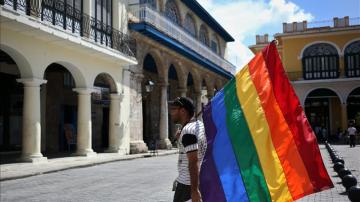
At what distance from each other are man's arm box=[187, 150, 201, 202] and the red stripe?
1.01 m

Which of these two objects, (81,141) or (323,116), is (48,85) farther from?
(323,116)

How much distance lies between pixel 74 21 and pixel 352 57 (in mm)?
26578

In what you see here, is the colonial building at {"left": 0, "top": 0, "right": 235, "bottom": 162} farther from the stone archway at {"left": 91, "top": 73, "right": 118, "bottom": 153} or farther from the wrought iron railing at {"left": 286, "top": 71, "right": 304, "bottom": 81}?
the wrought iron railing at {"left": 286, "top": 71, "right": 304, "bottom": 81}

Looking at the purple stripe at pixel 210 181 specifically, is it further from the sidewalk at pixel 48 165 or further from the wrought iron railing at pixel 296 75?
the wrought iron railing at pixel 296 75

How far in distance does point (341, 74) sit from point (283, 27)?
6487 mm

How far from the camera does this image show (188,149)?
12.2 feet

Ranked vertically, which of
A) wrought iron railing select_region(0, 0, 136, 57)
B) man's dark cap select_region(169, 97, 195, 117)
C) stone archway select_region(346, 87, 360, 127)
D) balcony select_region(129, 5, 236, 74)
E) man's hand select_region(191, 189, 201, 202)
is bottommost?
man's hand select_region(191, 189, 201, 202)

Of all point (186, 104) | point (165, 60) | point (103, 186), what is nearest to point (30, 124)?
point (103, 186)

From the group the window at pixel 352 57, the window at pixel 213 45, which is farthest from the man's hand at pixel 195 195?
the window at pixel 352 57

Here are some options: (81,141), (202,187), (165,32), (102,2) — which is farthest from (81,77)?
(202,187)

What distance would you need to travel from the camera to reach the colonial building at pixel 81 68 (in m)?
13.8

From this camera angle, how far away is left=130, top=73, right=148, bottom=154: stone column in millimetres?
20112

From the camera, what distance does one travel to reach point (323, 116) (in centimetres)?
3772

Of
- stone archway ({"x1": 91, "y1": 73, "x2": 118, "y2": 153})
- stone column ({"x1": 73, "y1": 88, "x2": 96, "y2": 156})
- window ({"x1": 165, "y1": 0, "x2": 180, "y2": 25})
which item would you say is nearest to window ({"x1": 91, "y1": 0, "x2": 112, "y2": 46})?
stone column ({"x1": 73, "y1": 88, "x2": 96, "y2": 156})
